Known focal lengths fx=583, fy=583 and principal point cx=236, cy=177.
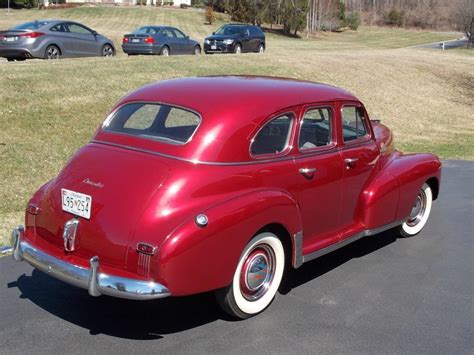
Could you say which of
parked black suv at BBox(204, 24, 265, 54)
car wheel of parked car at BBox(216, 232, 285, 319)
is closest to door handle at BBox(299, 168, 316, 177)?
car wheel of parked car at BBox(216, 232, 285, 319)

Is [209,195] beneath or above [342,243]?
above

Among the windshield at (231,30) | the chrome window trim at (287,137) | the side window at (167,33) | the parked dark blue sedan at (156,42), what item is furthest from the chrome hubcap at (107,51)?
the chrome window trim at (287,137)

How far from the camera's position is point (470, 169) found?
982cm

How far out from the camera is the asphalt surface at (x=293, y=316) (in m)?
3.89

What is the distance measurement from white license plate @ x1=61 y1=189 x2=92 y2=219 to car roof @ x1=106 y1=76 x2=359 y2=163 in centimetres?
63

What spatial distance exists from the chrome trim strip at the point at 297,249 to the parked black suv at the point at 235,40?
21.6m

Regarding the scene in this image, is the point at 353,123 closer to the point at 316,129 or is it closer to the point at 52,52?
the point at 316,129

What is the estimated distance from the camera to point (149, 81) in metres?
13.8

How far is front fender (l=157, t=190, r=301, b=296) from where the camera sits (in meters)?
3.69

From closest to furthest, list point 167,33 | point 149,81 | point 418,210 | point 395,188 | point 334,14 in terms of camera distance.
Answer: point 395,188 < point 418,210 < point 149,81 < point 167,33 < point 334,14

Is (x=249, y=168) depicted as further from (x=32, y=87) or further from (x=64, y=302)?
(x=32, y=87)

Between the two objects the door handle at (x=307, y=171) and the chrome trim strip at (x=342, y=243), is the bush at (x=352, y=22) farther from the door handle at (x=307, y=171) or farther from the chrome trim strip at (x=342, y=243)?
the door handle at (x=307, y=171)

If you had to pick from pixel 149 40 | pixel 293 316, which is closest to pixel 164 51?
pixel 149 40

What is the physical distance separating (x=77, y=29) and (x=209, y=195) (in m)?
16.0
